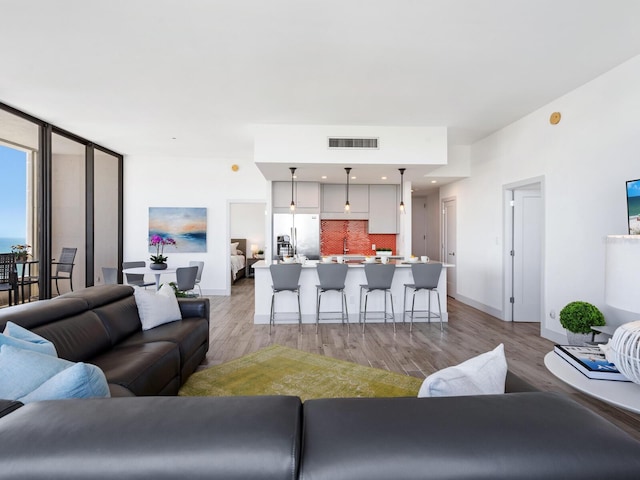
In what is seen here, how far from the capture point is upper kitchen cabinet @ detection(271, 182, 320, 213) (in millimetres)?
6766

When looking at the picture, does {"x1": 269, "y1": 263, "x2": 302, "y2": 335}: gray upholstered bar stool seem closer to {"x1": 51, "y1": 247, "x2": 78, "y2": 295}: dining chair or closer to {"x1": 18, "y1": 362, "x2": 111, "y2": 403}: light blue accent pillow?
{"x1": 18, "y1": 362, "x2": 111, "y2": 403}: light blue accent pillow

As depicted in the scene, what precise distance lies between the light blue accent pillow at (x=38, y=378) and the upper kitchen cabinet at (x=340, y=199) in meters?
5.97

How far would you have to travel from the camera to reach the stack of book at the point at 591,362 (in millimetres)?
1528

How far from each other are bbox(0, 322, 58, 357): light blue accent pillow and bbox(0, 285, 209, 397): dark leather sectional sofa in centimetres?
27

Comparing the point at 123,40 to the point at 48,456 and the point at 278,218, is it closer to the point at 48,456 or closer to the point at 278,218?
the point at 48,456

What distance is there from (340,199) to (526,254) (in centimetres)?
360

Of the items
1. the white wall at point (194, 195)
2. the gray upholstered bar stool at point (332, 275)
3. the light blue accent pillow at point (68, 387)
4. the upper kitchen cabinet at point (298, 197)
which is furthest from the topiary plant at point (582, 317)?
the white wall at point (194, 195)

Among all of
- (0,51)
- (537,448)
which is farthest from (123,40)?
(537,448)

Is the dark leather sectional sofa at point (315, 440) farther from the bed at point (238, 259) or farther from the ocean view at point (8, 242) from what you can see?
the bed at point (238, 259)

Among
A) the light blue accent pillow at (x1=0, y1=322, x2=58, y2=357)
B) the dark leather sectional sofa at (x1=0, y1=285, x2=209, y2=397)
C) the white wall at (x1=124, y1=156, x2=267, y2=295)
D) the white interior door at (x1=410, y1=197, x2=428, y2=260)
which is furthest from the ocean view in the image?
the white interior door at (x1=410, y1=197, x2=428, y2=260)

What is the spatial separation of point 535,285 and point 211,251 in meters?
6.24

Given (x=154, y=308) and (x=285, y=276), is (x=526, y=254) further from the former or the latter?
(x=154, y=308)

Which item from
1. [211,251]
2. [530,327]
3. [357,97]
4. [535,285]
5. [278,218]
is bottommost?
[530,327]

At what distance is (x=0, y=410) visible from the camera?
1.02 meters
